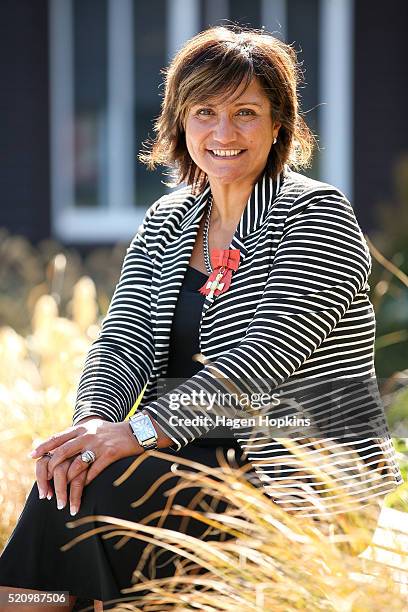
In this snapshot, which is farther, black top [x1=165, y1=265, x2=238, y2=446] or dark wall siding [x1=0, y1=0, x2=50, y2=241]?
dark wall siding [x1=0, y1=0, x2=50, y2=241]

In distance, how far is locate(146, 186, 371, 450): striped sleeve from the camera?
9.64ft

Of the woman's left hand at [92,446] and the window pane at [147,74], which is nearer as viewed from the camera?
→ the woman's left hand at [92,446]

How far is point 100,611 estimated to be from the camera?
110 inches

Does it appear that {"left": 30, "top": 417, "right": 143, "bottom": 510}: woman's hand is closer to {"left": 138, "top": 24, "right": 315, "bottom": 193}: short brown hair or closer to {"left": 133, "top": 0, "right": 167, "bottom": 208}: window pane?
{"left": 138, "top": 24, "right": 315, "bottom": 193}: short brown hair

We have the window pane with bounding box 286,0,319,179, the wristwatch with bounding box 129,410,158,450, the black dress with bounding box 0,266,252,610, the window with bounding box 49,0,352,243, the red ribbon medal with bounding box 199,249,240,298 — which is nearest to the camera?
the black dress with bounding box 0,266,252,610

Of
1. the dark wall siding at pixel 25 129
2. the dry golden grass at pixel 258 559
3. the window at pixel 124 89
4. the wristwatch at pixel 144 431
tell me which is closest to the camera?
the dry golden grass at pixel 258 559

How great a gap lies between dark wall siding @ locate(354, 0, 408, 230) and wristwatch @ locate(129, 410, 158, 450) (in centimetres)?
818

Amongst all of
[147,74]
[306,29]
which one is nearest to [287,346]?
[147,74]

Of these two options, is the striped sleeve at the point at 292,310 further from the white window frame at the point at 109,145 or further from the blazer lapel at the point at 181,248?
the white window frame at the point at 109,145

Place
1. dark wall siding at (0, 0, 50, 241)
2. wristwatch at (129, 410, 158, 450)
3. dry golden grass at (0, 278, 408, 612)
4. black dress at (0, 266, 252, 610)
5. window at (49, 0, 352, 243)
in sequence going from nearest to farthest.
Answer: dry golden grass at (0, 278, 408, 612) → black dress at (0, 266, 252, 610) → wristwatch at (129, 410, 158, 450) → dark wall siding at (0, 0, 50, 241) → window at (49, 0, 352, 243)

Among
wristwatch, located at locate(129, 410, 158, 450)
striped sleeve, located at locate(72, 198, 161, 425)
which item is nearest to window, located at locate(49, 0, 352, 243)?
striped sleeve, located at locate(72, 198, 161, 425)

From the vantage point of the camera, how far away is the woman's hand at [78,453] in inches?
109

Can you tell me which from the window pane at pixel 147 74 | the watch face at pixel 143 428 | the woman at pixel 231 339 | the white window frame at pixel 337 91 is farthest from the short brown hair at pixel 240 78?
the white window frame at pixel 337 91

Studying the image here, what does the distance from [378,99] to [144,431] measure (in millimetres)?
8593
